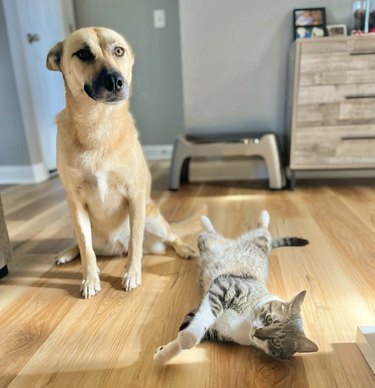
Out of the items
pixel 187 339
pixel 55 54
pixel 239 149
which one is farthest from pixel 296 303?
pixel 239 149

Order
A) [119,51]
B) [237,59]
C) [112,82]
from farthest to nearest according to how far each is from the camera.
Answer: [237,59]
[119,51]
[112,82]

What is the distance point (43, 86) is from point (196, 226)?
215cm

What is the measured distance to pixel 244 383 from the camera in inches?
27.5

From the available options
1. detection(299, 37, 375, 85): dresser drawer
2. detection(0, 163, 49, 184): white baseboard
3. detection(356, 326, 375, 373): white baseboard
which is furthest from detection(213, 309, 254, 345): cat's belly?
detection(0, 163, 49, 184): white baseboard

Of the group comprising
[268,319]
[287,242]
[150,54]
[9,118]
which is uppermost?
[150,54]

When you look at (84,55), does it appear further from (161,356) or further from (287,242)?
(287,242)

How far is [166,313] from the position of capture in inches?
37.2

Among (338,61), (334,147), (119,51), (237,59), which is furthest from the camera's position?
(237,59)

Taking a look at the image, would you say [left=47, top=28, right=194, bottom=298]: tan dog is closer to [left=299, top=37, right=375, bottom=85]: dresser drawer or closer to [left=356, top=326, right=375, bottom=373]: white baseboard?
[left=356, top=326, right=375, bottom=373]: white baseboard

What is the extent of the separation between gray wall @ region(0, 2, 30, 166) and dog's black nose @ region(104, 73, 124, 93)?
2078 millimetres

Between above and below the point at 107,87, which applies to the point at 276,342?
below

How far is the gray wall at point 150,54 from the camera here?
3.12 metres

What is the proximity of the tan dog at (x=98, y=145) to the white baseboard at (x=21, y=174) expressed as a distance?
1.86 m

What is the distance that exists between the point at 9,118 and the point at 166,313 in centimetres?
239
